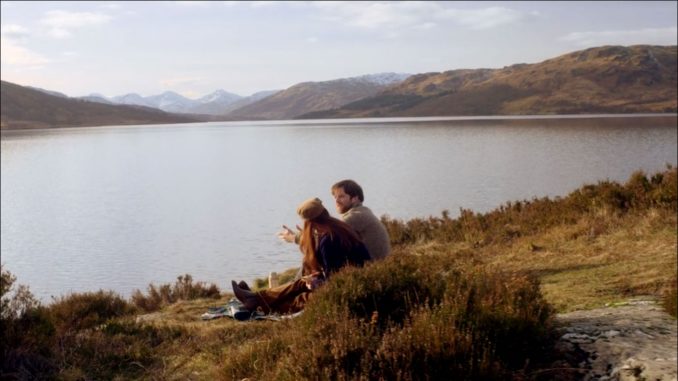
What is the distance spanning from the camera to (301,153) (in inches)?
1945

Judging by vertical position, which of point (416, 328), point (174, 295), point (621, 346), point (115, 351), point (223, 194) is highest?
point (416, 328)

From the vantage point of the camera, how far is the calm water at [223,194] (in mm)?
15836

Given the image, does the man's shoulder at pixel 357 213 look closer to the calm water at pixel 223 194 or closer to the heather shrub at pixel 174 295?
the heather shrub at pixel 174 295

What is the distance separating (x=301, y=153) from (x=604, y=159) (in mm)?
23728

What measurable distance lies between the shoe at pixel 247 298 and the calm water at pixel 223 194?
13.8 feet

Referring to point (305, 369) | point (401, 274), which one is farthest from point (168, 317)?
point (305, 369)

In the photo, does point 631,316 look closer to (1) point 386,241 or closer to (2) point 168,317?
(1) point 386,241

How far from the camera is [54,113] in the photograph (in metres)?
167

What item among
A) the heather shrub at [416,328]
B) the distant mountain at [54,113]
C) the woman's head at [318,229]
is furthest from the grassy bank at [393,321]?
the distant mountain at [54,113]

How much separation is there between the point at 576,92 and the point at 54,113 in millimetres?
138185

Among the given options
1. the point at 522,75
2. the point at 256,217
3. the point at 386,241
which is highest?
the point at 522,75

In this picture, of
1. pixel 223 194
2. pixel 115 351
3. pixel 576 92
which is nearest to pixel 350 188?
pixel 115 351

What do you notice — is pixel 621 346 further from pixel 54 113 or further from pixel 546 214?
pixel 54 113

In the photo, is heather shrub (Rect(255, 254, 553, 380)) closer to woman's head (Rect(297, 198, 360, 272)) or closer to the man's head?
woman's head (Rect(297, 198, 360, 272))
